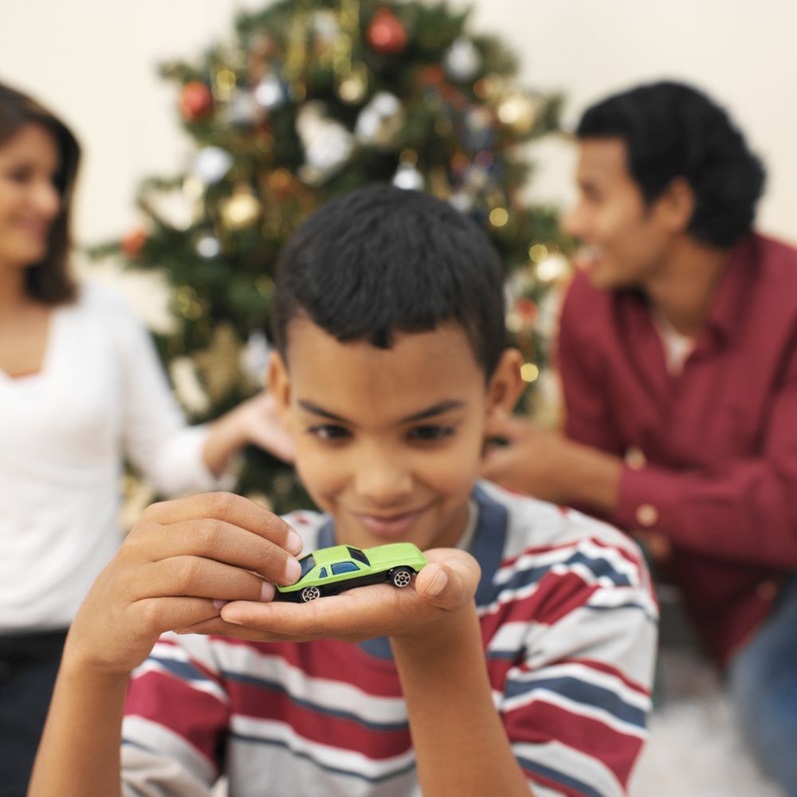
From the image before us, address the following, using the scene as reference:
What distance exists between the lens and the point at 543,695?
2.32 ft

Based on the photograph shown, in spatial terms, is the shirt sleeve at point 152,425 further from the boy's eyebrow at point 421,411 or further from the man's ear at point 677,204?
the man's ear at point 677,204

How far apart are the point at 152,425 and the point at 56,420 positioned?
0.22 m

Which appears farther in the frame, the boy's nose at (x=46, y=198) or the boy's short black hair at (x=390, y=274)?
the boy's nose at (x=46, y=198)

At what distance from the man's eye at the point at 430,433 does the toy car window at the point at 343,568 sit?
200 mm

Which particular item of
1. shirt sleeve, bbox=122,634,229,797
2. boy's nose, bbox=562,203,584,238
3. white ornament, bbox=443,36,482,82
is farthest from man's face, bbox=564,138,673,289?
shirt sleeve, bbox=122,634,229,797

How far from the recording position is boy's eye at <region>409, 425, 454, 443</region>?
748mm

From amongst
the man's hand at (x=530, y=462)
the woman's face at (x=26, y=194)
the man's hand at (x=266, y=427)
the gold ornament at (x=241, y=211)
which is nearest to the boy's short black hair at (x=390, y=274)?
the man's hand at (x=266, y=427)

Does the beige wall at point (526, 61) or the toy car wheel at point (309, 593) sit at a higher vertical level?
the beige wall at point (526, 61)

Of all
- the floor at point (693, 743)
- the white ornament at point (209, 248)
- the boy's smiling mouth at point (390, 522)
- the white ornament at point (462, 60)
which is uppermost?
the white ornament at point (462, 60)

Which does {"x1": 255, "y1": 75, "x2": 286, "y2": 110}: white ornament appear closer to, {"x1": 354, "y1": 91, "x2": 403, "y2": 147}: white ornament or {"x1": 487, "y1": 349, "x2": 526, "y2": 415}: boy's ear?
{"x1": 354, "y1": 91, "x2": 403, "y2": 147}: white ornament

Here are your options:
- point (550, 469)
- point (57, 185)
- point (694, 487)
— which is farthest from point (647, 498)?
point (57, 185)

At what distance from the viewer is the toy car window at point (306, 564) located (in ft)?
1.86

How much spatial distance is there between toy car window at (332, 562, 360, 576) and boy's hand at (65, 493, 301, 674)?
1.0 inches

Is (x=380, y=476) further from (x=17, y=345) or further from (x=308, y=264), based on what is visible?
(x=17, y=345)
